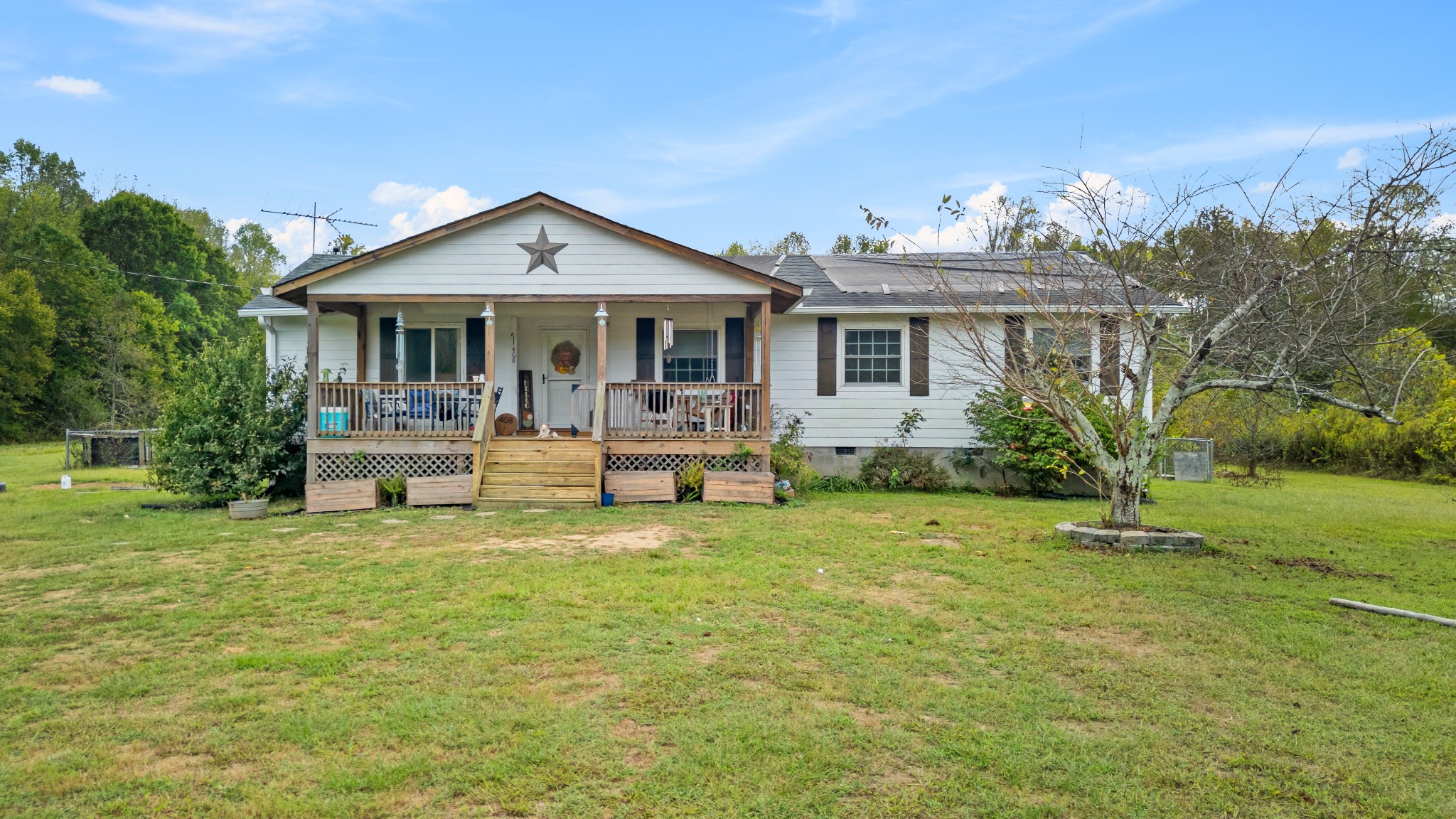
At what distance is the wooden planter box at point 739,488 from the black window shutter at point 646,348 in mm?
3190

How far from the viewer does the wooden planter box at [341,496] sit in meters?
11.8

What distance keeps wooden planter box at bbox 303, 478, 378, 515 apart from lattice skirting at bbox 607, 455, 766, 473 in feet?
11.1

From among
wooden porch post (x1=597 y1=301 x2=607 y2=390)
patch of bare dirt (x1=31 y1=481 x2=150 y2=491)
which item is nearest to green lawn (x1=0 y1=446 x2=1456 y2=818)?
wooden porch post (x1=597 y1=301 x2=607 y2=390)

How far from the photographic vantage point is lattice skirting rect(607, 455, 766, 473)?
42.8 feet

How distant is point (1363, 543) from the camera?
377 inches

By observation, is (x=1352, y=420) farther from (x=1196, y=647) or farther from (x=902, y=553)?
(x=1196, y=647)

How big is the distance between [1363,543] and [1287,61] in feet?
23.4

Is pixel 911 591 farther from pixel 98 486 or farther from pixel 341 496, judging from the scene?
pixel 98 486

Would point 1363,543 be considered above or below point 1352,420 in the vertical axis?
below

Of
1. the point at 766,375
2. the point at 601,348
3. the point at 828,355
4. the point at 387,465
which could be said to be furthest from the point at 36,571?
the point at 828,355

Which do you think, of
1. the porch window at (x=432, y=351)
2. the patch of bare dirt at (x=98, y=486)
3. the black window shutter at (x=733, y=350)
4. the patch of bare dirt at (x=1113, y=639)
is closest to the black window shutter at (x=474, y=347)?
the porch window at (x=432, y=351)

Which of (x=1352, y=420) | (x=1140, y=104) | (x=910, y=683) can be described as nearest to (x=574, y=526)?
(x=910, y=683)

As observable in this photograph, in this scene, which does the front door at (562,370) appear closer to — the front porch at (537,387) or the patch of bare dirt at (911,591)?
the front porch at (537,387)

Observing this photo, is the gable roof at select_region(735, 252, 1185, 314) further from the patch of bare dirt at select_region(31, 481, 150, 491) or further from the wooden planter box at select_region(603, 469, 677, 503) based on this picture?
the patch of bare dirt at select_region(31, 481, 150, 491)
